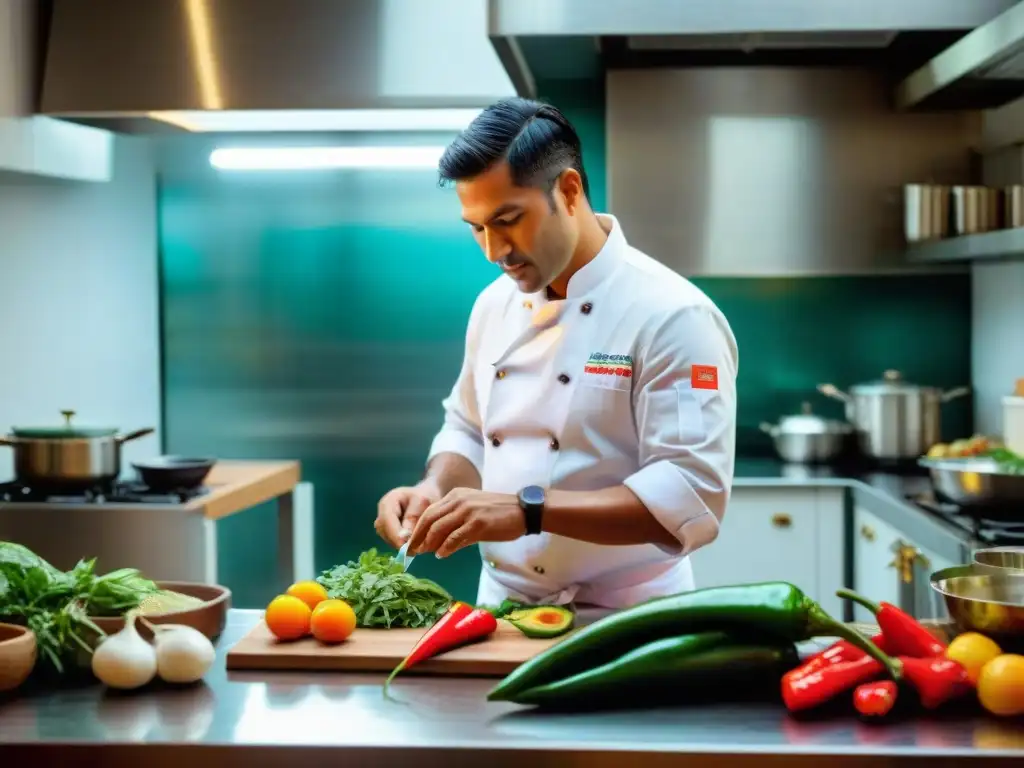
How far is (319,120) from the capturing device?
10.3 feet

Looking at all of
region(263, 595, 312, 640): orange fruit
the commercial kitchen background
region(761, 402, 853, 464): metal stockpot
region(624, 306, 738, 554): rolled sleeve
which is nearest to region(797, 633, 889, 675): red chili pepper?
region(624, 306, 738, 554): rolled sleeve

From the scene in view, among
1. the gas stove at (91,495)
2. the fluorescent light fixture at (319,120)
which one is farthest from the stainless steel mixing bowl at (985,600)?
the gas stove at (91,495)

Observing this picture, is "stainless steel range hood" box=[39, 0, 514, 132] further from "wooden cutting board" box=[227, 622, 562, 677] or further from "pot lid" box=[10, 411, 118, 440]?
"wooden cutting board" box=[227, 622, 562, 677]

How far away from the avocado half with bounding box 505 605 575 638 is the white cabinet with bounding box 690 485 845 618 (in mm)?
1782

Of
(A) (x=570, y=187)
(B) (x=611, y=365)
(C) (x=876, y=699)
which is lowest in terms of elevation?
(C) (x=876, y=699)

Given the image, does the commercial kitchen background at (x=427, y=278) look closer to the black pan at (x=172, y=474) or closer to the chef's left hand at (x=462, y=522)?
the black pan at (x=172, y=474)

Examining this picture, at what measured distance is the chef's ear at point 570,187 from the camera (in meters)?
1.92

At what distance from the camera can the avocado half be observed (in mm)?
1597

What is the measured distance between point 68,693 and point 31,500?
66.3 inches

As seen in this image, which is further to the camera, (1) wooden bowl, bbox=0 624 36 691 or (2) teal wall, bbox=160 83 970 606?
(2) teal wall, bbox=160 83 970 606

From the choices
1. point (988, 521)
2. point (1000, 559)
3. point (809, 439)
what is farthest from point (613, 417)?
point (809, 439)

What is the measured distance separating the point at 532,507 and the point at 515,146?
53 centimetres

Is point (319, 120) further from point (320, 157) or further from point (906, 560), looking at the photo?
point (906, 560)

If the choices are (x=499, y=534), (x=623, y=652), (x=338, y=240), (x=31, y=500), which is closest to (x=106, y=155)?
(x=338, y=240)
